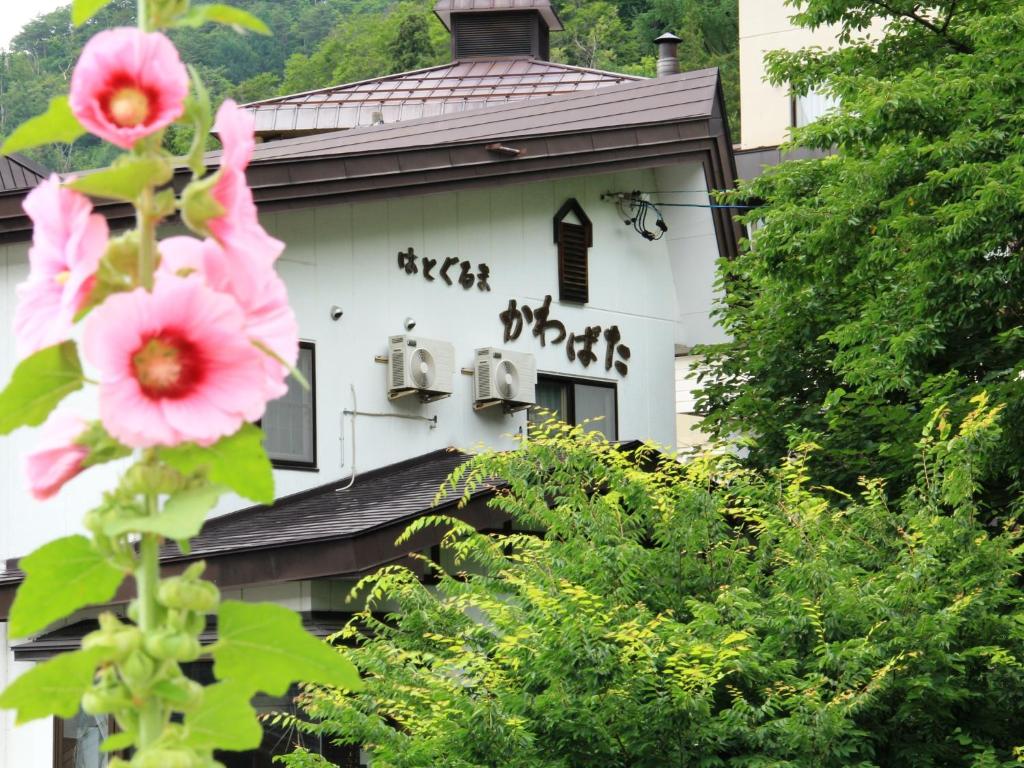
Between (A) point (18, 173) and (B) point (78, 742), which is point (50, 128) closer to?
(B) point (78, 742)

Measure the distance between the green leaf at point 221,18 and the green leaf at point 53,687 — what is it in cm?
82

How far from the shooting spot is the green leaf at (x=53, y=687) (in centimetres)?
192

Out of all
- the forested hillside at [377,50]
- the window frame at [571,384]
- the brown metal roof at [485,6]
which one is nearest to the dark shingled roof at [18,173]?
the window frame at [571,384]

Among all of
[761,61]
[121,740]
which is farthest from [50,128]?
[761,61]

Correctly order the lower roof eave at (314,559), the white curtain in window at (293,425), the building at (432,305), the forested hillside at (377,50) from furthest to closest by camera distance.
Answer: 1. the forested hillside at (377,50)
2. the white curtain in window at (293,425)
3. the building at (432,305)
4. the lower roof eave at (314,559)

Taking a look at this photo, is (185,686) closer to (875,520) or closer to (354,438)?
(875,520)

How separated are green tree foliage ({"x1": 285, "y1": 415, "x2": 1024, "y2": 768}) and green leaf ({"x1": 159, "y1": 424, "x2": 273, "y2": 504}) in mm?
6175

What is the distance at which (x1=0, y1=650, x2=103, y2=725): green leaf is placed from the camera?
192cm

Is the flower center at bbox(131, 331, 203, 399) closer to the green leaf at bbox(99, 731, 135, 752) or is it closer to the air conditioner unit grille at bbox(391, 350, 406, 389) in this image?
the green leaf at bbox(99, 731, 135, 752)

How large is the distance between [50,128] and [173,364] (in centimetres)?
39

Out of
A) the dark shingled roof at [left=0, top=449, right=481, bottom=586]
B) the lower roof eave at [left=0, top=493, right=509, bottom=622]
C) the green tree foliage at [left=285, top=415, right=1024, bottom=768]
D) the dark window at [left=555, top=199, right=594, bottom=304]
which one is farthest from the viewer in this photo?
the dark window at [left=555, top=199, right=594, bottom=304]

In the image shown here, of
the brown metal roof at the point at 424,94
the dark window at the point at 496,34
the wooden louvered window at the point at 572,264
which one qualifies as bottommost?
the wooden louvered window at the point at 572,264

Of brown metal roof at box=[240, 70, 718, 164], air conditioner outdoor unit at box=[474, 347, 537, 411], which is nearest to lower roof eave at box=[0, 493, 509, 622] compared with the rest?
air conditioner outdoor unit at box=[474, 347, 537, 411]

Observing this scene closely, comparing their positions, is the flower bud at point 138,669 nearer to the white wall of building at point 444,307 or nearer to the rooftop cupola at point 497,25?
the white wall of building at point 444,307
